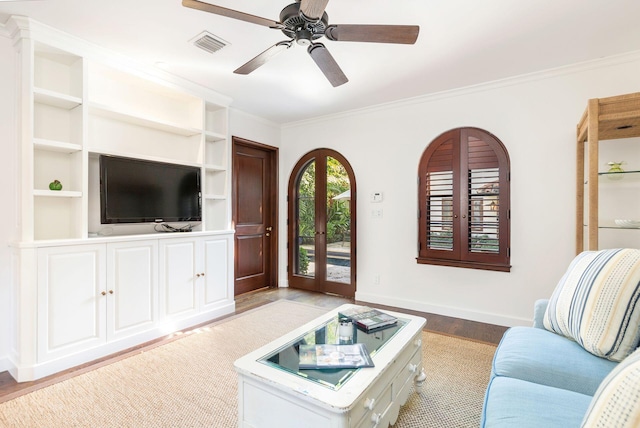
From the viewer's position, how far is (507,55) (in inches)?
106

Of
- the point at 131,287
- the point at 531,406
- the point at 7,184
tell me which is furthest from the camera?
the point at 131,287

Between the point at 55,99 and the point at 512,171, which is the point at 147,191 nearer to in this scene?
the point at 55,99

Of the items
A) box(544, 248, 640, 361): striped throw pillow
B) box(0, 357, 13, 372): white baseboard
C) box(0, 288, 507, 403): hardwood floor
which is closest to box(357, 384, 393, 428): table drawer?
box(544, 248, 640, 361): striped throw pillow

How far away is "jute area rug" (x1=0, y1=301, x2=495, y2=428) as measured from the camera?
1784 millimetres

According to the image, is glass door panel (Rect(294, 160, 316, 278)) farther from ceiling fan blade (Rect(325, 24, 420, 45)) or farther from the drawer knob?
the drawer knob

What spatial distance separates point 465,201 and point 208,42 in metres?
2.91

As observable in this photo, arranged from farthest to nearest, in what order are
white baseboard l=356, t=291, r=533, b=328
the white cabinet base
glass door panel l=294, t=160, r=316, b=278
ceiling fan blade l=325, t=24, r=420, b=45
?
glass door panel l=294, t=160, r=316, b=278 → white baseboard l=356, t=291, r=533, b=328 → the white cabinet base → ceiling fan blade l=325, t=24, r=420, b=45

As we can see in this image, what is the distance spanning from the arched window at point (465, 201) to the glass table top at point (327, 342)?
Result: 169cm

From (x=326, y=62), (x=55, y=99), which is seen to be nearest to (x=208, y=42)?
(x=326, y=62)

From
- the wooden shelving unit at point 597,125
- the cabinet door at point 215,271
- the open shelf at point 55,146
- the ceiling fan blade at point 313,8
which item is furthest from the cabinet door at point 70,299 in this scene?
the wooden shelving unit at point 597,125

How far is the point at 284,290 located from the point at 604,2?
4.36 metres

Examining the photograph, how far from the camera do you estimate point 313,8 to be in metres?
1.51

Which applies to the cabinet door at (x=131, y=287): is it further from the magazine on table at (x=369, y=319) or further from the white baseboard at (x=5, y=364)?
the magazine on table at (x=369, y=319)

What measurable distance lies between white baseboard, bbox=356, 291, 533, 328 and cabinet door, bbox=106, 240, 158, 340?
2.50 meters
